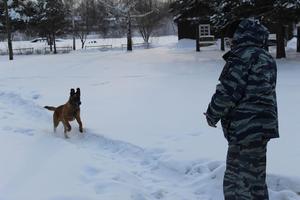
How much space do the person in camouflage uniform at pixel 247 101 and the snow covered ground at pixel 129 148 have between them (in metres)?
1.57

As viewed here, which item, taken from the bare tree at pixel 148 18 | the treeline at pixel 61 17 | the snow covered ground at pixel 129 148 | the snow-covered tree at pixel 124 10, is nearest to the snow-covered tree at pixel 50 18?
the treeline at pixel 61 17

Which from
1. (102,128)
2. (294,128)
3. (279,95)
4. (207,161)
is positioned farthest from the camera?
(279,95)

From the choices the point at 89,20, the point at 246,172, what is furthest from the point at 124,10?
the point at 246,172

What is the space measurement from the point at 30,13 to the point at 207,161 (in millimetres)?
52985

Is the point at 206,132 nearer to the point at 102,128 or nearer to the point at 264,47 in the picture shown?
the point at 102,128

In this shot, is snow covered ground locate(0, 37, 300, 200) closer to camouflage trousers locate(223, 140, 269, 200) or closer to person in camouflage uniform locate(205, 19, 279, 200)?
camouflage trousers locate(223, 140, 269, 200)

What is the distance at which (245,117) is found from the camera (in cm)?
462

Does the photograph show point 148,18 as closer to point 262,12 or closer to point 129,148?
point 262,12

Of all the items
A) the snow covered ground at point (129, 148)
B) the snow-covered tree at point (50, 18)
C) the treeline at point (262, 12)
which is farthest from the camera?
the snow-covered tree at point (50, 18)

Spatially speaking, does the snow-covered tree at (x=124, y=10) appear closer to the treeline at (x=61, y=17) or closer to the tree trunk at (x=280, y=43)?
the treeline at (x=61, y=17)

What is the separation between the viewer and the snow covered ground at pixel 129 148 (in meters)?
6.64

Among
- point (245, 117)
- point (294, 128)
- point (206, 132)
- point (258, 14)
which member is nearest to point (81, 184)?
point (245, 117)

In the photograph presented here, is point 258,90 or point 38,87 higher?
point 258,90

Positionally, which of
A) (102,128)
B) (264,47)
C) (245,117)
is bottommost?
(102,128)
